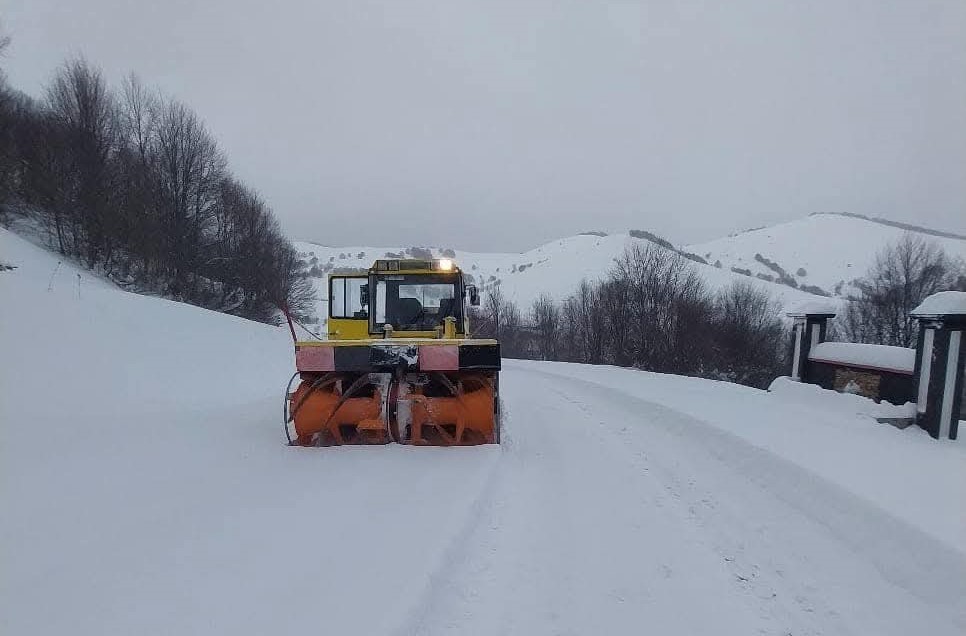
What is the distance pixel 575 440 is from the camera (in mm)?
6738

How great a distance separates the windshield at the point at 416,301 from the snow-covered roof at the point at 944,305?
264 inches

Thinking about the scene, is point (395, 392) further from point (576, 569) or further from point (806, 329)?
point (806, 329)

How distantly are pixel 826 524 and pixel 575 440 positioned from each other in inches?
128

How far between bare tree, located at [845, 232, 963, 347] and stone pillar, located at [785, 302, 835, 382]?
107 ft

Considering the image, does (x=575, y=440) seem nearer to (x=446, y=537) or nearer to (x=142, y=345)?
(x=446, y=537)

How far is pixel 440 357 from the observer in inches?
205

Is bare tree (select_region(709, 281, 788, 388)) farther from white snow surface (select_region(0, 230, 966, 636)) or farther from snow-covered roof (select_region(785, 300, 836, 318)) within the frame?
white snow surface (select_region(0, 230, 966, 636))

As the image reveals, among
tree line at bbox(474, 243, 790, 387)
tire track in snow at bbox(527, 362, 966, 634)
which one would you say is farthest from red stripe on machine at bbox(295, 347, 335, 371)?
tree line at bbox(474, 243, 790, 387)

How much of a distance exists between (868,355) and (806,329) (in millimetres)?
1759

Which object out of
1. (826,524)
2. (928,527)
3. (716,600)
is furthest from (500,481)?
(928,527)

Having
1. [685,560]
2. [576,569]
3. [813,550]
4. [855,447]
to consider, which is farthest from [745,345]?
[576,569]

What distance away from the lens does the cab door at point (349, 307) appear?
695cm

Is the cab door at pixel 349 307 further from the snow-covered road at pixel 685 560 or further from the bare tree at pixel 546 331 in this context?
the bare tree at pixel 546 331

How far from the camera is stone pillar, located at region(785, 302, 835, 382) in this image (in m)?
10.8
